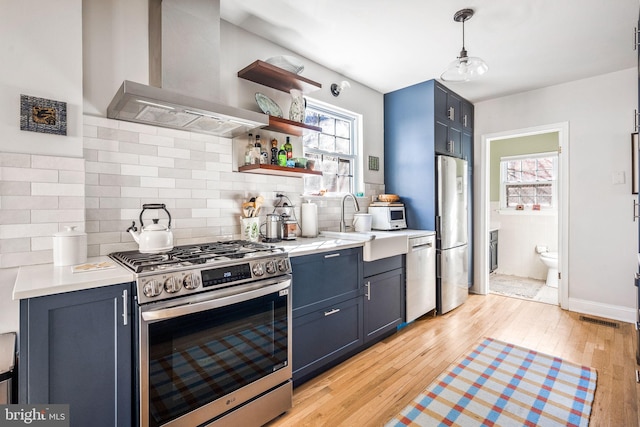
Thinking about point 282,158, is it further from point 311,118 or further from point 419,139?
point 419,139

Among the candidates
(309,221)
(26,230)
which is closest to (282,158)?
(309,221)

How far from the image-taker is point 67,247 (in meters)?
1.53

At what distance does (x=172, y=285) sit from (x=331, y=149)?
235 centimetres

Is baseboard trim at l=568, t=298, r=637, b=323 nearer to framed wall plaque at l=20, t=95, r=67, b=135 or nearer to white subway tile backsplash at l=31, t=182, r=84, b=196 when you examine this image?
white subway tile backsplash at l=31, t=182, r=84, b=196

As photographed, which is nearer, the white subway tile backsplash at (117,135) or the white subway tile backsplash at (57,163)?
the white subway tile backsplash at (57,163)

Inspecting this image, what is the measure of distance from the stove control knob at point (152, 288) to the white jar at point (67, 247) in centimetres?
55

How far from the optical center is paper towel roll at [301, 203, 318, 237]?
9.11 feet

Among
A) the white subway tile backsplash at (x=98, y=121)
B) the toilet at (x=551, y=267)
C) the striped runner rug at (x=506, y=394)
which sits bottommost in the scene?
the striped runner rug at (x=506, y=394)

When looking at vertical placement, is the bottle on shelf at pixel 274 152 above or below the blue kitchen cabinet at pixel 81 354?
above

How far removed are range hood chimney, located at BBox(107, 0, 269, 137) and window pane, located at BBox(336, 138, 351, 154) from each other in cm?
150

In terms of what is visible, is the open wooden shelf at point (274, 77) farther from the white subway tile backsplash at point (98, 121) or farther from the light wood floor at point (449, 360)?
the light wood floor at point (449, 360)

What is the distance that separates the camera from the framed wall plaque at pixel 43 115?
154 centimetres

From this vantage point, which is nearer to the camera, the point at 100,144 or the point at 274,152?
the point at 100,144

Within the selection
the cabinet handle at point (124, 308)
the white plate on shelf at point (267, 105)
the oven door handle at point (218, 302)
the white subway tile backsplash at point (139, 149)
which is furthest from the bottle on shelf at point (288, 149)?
the cabinet handle at point (124, 308)
